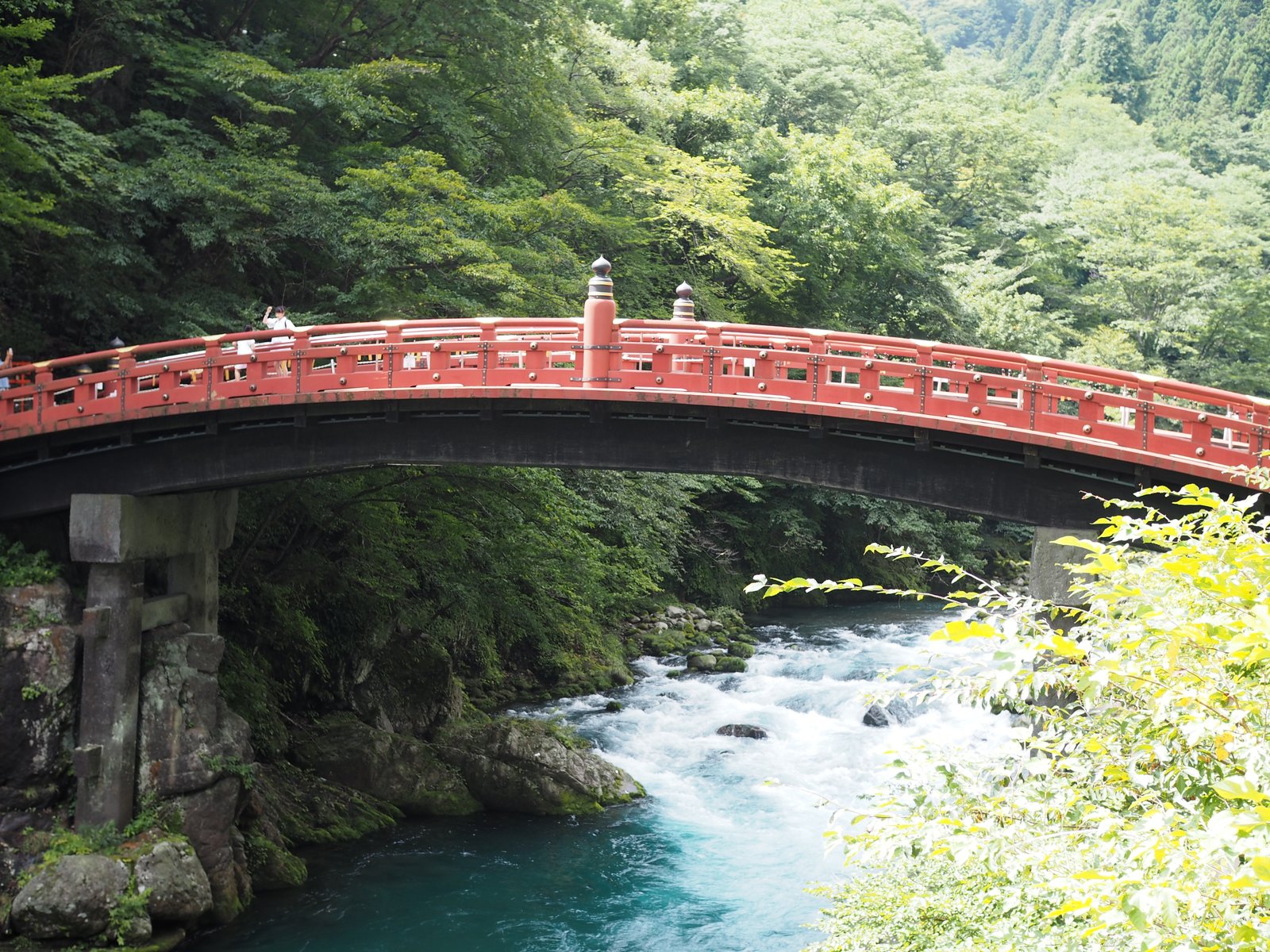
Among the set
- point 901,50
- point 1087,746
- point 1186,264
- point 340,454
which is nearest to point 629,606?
point 340,454

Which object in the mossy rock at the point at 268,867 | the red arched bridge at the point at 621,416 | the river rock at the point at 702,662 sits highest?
the red arched bridge at the point at 621,416

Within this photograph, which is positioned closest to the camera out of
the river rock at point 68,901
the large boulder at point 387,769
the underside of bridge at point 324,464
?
the underside of bridge at point 324,464

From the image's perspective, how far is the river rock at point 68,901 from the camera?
16.1 m

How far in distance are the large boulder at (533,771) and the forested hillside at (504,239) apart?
2.54m

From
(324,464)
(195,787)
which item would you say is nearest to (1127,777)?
(324,464)

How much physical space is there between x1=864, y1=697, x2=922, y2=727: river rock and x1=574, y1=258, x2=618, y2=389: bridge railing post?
464 inches

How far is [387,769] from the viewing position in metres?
22.0

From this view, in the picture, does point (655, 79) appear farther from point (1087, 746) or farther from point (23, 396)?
point (1087, 746)

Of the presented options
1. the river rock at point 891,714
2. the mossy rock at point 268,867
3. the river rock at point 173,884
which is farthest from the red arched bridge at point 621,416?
the river rock at point 891,714

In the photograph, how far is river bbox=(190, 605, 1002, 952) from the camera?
17406mm

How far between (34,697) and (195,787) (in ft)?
8.43

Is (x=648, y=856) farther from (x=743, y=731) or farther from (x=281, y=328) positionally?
(x=281, y=328)

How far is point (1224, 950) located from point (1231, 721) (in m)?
1.15

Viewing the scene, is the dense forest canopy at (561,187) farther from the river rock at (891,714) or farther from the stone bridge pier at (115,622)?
the river rock at (891,714)
